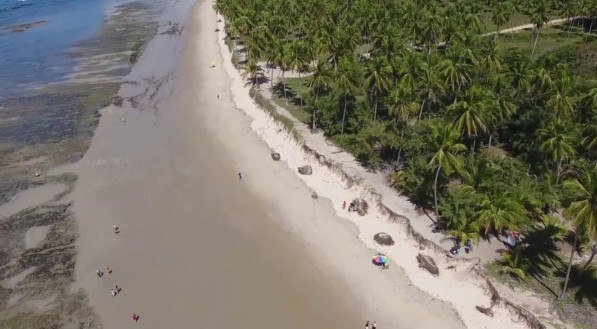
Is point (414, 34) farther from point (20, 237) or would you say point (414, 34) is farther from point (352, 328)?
point (20, 237)

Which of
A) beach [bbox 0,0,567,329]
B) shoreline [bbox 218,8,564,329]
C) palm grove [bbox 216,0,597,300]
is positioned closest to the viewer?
shoreline [bbox 218,8,564,329]

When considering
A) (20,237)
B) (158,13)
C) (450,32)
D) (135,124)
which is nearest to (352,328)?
(20,237)

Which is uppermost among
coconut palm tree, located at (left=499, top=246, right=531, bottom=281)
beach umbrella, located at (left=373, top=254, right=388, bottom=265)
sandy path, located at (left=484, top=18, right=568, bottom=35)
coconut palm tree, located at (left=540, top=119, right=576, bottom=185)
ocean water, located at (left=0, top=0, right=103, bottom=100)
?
coconut palm tree, located at (left=540, top=119, right=576, bottom=185)

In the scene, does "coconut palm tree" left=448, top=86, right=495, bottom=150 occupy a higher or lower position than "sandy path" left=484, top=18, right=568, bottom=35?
higher

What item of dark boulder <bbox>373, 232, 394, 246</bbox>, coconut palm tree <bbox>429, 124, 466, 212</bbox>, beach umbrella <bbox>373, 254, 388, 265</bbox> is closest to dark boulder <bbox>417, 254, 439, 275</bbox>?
beach umbrella <bbox>373, 254, 388, 265</bbox>

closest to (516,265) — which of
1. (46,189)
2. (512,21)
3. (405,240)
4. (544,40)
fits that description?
(405,240)

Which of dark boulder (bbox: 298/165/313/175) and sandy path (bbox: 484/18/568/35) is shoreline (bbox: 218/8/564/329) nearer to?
dark boulder (bbox: 298/165/313/175)

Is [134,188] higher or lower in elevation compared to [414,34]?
lower
